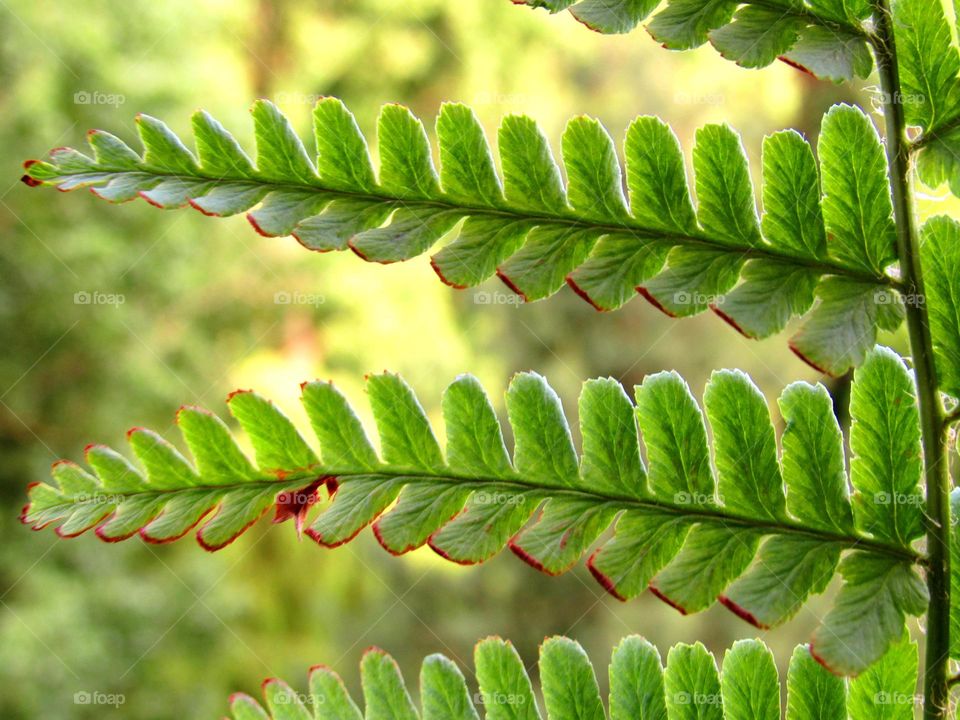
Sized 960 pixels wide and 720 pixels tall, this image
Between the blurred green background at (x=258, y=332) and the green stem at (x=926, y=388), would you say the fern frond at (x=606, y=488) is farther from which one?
the blurred green background at (x=258, y=332)

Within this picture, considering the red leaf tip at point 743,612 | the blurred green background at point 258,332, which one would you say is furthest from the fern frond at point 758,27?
the blurred green background at point 258,332

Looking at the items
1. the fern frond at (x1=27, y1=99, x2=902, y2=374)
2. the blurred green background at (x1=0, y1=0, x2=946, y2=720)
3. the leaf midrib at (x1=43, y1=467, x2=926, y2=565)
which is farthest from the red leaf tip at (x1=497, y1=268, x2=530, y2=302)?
the blurred green background at (x1=0, y1=0, x2=946, y2=720)

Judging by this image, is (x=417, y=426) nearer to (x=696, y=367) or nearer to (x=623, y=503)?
(x=623, y=503)

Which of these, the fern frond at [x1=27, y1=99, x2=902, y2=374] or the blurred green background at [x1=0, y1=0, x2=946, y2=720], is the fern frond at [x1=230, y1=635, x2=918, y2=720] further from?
the blurred green background at [x1=0, y1=0, x2=946, y2=720]

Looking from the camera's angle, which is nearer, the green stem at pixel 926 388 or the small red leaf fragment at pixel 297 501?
the green stem at pixel 926 388

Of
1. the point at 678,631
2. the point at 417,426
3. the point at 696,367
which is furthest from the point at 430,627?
the point at 417,426

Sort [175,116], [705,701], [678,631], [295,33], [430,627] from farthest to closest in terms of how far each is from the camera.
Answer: [295,33]
[430,627]
[678,631]
[175,116]
[705,701]

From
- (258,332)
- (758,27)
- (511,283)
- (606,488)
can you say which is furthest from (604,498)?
(258,332)

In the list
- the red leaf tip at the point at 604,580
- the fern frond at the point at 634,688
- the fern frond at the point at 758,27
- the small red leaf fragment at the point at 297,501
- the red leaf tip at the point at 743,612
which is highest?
the fern frond at the point at 758,27
